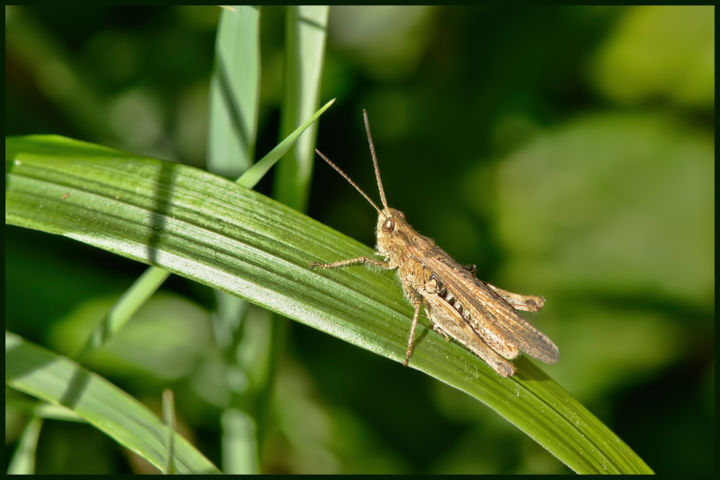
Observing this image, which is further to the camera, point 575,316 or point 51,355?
point 575,316

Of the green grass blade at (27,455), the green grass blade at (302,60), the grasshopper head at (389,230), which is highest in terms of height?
the green grass blade at (302,60)

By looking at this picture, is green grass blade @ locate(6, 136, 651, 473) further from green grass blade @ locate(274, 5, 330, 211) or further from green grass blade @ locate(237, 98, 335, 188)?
green grass blade @ locate(274, 5, 330, 211)

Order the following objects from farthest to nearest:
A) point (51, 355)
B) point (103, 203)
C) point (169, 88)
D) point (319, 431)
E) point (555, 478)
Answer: point (169, 88)
point (319, 431)
point (555, 478)
point (51, 355)
point (103, 203)

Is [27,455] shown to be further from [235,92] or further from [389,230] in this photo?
[389,230]

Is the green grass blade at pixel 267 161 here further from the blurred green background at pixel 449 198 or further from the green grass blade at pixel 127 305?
the blurred green background at pixel 449 198

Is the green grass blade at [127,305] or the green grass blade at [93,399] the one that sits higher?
the green grass blade at [127,305]

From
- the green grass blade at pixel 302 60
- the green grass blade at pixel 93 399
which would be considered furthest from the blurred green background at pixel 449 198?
the green grass blade at pixel 302 60

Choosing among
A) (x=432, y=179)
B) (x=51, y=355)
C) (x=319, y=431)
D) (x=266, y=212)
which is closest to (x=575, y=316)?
(x=432, y=179)

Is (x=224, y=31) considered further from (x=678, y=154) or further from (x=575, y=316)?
(x=678, y=154)
